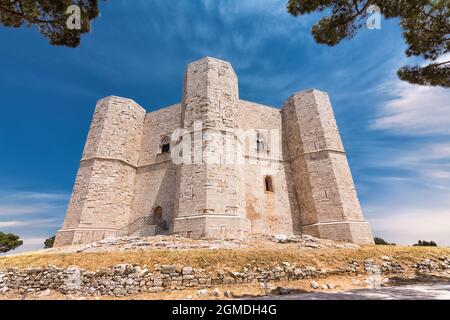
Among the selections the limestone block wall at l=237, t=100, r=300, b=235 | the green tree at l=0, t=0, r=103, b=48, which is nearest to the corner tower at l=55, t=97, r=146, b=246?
the limestone block wall at l=237, t=100, r=300, b=235

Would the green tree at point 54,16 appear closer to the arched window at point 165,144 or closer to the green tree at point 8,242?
the arched window at point 165,144

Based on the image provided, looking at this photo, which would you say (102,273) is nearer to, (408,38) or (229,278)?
(229,278)

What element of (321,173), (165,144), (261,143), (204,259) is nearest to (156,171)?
(165,144)

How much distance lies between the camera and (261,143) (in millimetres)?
17547

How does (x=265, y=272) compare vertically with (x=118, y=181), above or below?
below

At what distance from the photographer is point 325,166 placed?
49.9 ft

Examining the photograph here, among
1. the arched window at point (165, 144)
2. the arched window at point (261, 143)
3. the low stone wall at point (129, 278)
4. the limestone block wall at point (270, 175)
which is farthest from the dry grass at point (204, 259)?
the arched window at point (165, 144)

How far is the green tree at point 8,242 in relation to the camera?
987 inches

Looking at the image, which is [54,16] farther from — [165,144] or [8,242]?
[8,242]

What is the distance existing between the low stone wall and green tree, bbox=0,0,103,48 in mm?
7335

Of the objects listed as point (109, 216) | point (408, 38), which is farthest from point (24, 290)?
point (408, 38)

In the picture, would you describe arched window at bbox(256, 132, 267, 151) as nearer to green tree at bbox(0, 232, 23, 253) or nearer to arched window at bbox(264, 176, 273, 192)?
arched window at bbox(264, 176, 273, 192)

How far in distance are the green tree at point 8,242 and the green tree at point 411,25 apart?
114 ft

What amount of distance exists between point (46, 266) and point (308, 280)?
314 inches
